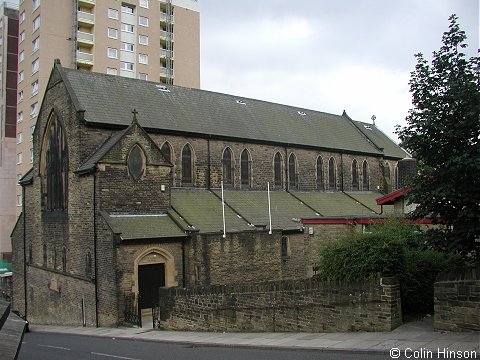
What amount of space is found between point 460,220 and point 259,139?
21.3 metres

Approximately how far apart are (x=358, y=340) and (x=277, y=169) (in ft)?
73.6

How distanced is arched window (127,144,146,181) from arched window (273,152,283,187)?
12.0 metres

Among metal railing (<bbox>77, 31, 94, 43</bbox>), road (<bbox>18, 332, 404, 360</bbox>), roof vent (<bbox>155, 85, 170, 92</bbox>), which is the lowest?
road (<bbox>18, 332, 404, 360</bbox>)

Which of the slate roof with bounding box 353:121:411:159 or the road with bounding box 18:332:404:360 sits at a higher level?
the slate roof with bounding box 353:121:411:159

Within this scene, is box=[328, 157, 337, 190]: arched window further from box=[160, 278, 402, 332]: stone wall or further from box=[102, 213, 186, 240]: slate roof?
box=[160, 278, 402, 332]: stone wall

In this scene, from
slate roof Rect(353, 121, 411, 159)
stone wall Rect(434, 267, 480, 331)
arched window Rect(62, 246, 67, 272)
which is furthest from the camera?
slate roof Rect(353, 121, 411, 159)

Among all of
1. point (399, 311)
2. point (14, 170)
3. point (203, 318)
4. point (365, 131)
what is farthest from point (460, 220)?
point (14, 170)

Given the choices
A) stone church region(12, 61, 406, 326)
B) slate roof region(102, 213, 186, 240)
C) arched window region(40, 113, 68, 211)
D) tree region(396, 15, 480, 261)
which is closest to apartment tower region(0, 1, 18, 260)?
stone church region(12, 61, 406, 326)

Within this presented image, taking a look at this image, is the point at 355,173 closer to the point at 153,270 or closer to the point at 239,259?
the point at 239,259

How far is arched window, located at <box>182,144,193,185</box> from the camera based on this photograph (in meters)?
28.4

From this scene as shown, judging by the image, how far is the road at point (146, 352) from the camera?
11164mm

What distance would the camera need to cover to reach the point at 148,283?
2170 cm

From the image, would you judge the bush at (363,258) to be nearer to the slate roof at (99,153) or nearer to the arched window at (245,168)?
the slate roof at (99,153)

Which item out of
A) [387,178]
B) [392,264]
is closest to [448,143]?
Answer: [392,264]
